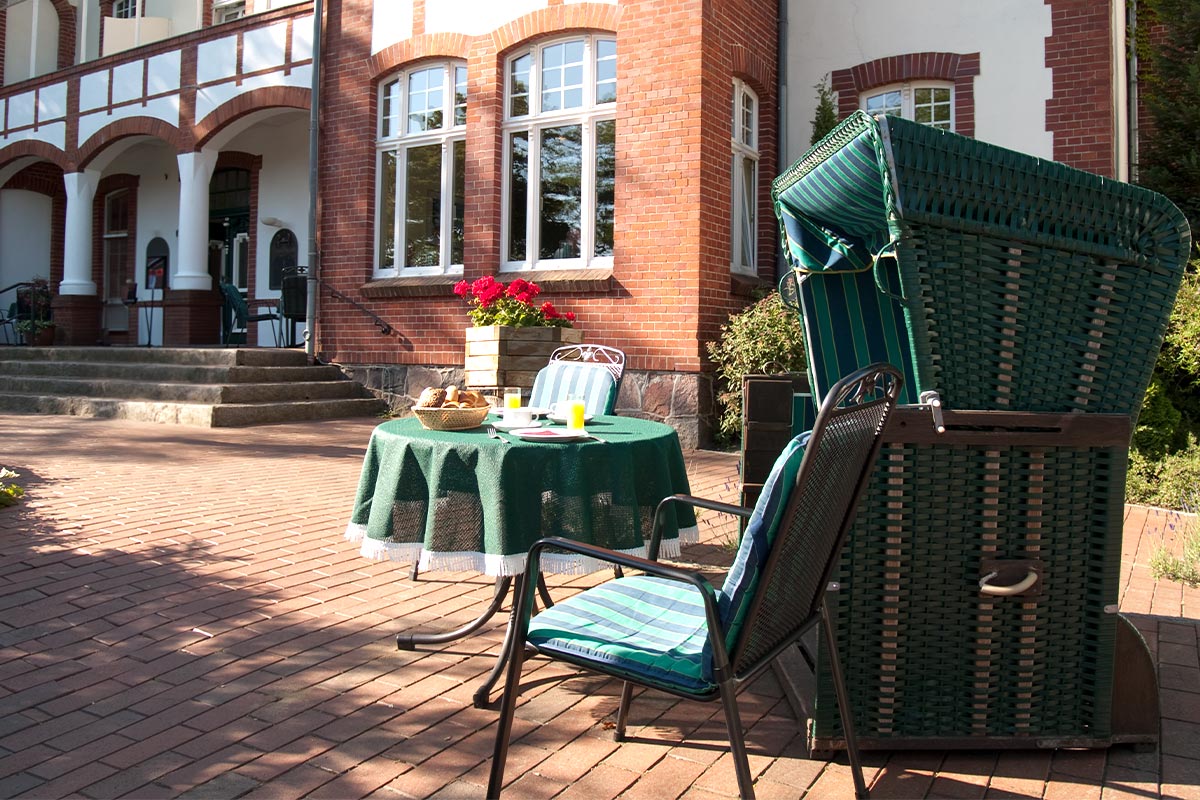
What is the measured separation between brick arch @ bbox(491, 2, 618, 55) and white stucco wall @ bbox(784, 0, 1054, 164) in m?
2.43

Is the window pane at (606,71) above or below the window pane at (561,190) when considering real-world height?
above

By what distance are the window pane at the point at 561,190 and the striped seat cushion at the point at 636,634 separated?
25.0 ft

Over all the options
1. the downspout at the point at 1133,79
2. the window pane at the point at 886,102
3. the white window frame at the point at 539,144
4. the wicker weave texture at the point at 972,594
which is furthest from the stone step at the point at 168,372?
the wicker weave texture at the point at 972,594

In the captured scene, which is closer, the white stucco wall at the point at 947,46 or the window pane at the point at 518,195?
the white stucco wall at the point at 947,46

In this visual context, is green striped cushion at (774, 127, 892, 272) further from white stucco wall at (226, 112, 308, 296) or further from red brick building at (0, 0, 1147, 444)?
white stucco wall at (226, 112, 308, 296)

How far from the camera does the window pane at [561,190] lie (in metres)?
9.84

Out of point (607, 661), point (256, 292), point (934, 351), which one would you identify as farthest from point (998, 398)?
point (256, 292)

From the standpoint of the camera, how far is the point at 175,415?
9.85 m

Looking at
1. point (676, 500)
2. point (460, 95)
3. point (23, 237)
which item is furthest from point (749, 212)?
point (23, 237)

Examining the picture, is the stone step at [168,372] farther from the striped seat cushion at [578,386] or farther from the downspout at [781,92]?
the striped seat cushion at [578,386]

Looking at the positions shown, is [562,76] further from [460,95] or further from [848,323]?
[848,323]

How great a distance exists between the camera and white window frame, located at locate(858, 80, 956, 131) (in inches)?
391

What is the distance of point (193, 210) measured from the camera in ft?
43.5

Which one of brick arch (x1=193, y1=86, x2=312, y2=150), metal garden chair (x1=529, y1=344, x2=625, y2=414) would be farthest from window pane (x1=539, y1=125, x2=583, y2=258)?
metal garden chair (x1=529, y1=344, x2=625, y2=414)
